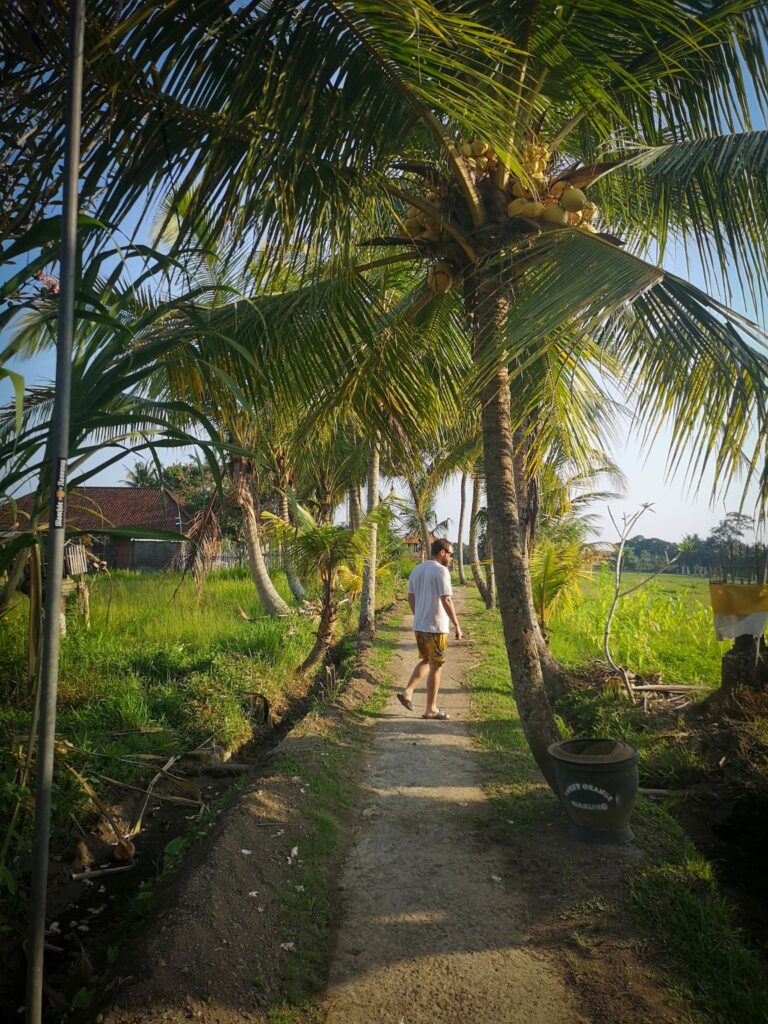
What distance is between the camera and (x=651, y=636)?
33.3 ft

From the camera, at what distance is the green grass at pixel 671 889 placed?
252cm

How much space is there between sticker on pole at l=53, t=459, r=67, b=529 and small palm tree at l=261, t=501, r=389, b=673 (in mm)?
5926

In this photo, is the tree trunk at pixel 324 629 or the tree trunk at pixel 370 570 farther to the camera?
the tree trunk at pixel 370 570

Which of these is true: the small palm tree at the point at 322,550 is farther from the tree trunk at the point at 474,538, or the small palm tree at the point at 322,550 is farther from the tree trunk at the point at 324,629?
the tree trunk at the point at 474,538

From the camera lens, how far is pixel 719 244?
4016 mm

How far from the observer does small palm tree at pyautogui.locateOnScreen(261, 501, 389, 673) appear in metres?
8.00

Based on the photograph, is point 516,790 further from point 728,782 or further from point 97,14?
point 97,14

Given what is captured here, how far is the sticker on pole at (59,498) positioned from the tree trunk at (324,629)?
6489 mm

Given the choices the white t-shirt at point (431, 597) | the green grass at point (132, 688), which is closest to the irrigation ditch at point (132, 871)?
the green grass at point (132, 688)

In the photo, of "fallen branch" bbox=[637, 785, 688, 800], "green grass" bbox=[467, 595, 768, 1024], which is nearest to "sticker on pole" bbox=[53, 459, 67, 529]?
"green grass" bbox=[467, 595, 768, 1024]

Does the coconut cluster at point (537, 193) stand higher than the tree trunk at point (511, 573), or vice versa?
the coconut cluster at point (537, 193)

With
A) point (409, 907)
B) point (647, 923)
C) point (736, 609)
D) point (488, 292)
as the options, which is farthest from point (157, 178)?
point (736, 609)

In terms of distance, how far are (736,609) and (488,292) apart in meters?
2.96

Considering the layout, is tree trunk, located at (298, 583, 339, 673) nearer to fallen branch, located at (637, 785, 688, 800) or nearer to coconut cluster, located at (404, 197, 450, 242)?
fallen branch, located at (637, 785, 688, 800)
